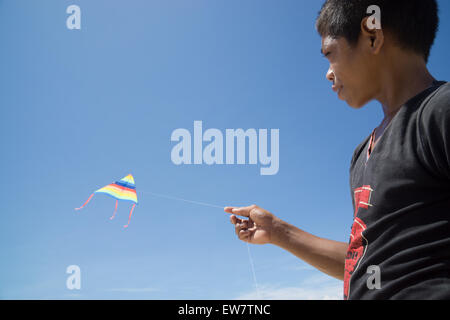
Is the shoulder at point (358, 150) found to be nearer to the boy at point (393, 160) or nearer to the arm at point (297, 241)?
the boy at point (393, 160)

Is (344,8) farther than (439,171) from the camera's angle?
Yes

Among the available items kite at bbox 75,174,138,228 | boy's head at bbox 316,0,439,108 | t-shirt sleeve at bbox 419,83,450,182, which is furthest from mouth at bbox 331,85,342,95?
kite at bbox 75,174,138,228

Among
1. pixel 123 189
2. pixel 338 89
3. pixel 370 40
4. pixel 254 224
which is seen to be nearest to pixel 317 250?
pixel 254 224

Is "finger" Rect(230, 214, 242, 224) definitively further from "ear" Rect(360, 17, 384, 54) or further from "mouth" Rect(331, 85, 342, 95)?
"ear" Rect(360, 17, 384, 54)

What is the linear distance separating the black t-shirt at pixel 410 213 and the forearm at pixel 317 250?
277 mm

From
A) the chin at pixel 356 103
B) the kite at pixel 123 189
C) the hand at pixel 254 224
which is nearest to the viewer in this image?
the chin at pixel 356 103

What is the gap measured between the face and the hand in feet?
1.82

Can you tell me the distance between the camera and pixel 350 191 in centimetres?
116

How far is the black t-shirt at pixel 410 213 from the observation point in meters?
0.74

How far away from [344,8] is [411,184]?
2.24ft

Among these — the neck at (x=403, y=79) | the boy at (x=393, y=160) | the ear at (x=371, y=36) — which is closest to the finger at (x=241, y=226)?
the boy at (x=393, y=160)
